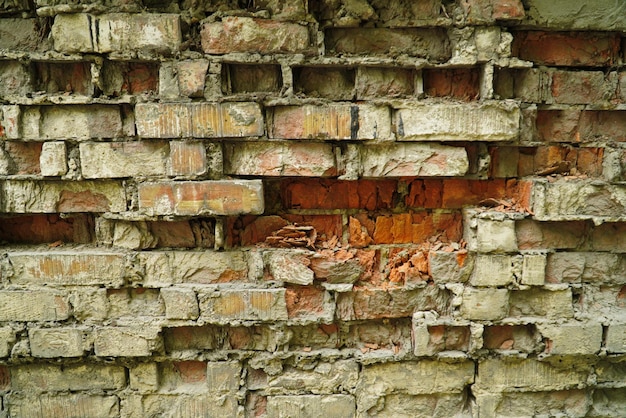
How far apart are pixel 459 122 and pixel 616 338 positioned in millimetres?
1234

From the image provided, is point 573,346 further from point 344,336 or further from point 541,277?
point 344,336

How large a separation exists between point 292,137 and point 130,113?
708 mm

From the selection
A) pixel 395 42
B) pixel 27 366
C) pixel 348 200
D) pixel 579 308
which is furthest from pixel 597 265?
pixel 27 366

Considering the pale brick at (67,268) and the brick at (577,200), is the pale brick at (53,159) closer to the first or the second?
the pale brick at (67,268)

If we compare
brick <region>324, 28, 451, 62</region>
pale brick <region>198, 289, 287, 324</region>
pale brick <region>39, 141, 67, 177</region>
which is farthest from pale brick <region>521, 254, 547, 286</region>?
pale brick <region>39, 141, 67, 177</region>

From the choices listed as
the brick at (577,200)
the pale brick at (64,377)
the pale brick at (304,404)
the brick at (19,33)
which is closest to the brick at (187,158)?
the brick at (19,33)

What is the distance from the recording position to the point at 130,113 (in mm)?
1568

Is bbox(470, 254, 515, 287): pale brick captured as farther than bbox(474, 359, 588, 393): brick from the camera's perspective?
No

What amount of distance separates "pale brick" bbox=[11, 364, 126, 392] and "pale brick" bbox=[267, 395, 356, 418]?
735mm

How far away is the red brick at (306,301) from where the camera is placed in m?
1.67

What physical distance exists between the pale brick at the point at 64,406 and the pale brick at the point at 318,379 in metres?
0.70

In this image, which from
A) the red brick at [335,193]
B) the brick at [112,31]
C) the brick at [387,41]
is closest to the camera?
the brick at [112,31]

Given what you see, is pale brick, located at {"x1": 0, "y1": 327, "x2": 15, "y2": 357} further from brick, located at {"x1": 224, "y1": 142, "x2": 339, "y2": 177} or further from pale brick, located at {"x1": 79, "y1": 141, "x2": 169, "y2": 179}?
brick, located at {"x1": 224, "y1": 142, "x2": 339, "y2": 177}

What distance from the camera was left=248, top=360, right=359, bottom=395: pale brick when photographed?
1729mm
